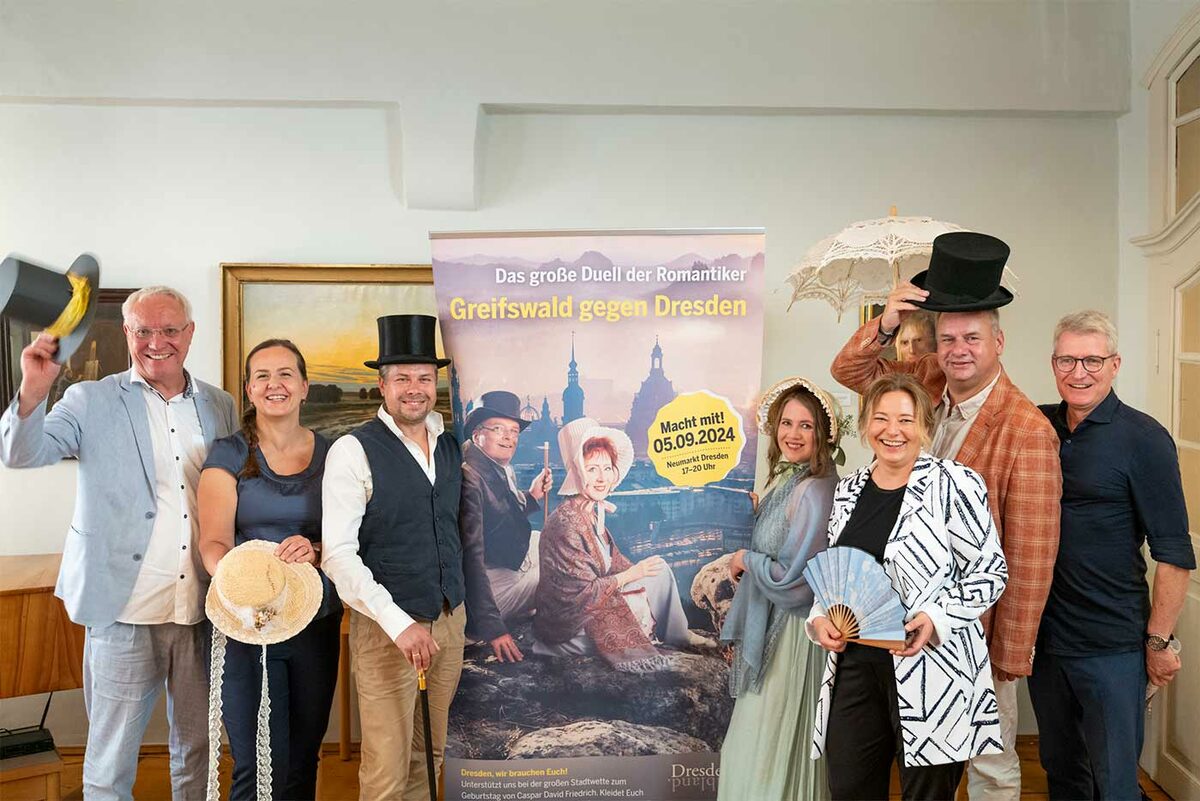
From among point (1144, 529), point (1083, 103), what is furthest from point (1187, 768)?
point (1083, 103)

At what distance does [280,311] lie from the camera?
166 inches

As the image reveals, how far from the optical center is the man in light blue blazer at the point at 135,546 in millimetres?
2975

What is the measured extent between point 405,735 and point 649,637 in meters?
0.86

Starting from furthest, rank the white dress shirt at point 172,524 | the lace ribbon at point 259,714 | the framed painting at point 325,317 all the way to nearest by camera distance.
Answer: the framed painting at point 325,317 → the white dress shirt at point 172,524 → the lace ribbon at point 259,714

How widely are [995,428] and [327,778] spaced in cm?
300

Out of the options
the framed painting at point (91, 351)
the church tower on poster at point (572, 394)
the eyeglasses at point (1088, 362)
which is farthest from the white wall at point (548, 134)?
the eyeglasses at point (1088, 362)

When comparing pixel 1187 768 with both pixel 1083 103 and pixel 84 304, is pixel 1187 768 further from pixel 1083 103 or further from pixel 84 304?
pixel 84 304

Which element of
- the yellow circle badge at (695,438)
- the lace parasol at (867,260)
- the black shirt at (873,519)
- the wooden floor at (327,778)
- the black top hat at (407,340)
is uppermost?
the lace parasol at (867,260)

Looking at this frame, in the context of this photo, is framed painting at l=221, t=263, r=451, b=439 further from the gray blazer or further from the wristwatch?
the wristwatch

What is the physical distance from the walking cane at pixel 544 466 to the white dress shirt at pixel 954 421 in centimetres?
124

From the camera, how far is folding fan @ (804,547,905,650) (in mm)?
2564

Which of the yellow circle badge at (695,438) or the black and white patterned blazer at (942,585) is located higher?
the yellow circle badge at (695,438)

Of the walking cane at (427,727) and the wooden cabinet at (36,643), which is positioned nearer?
the walking cane at (427,727)

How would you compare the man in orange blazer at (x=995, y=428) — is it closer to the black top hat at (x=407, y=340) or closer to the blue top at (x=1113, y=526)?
the blue top at (x=1113, y=526)
